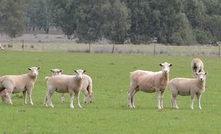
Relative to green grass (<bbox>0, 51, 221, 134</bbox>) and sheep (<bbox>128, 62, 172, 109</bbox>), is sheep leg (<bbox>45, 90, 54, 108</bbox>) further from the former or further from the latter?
sheep (<bbox>128, 62, 172, 109</bbox>)

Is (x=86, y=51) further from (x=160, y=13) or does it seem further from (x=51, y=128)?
(x=51, y=128)

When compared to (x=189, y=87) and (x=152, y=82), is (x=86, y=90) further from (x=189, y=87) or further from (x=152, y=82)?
(x=189, y=87)

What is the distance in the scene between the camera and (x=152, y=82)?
2259 centimetres

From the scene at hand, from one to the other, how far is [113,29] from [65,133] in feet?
238

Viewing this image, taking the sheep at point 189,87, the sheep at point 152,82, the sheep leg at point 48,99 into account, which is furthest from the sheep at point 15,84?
the sheep at point 189,87

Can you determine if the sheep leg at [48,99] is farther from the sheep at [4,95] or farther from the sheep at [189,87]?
the sheep at [189,87]

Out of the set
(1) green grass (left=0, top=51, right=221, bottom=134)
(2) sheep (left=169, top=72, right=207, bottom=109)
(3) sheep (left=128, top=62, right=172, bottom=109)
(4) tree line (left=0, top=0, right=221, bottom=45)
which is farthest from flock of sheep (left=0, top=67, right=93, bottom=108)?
(4) tree line (left=0, top=0, right=221, bottom=45)

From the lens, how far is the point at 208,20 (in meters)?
98.9

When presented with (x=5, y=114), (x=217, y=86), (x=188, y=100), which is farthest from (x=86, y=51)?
(x=5, y=114)

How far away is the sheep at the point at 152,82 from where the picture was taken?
2238 centimetres

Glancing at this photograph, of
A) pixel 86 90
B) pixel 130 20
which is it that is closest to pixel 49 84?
pixel 86 90

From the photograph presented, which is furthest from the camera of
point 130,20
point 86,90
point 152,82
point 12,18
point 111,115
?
point 12,18

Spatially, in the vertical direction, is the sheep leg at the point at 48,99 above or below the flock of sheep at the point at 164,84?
below

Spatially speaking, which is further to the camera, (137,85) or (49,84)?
(137,85)
